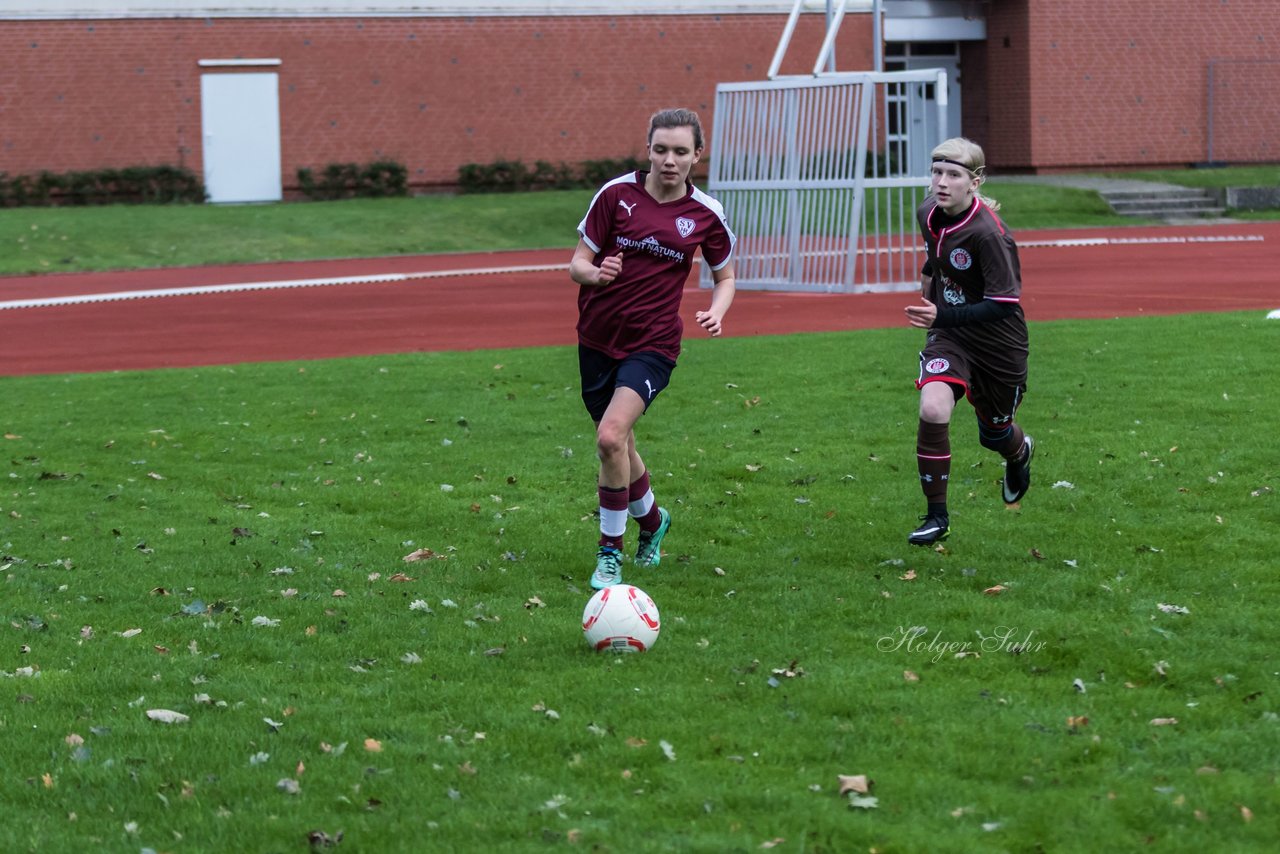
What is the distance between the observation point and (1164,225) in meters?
33.1

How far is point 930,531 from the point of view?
7707 millimetres

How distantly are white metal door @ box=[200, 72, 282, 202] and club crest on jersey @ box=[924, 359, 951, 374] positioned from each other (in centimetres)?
3245

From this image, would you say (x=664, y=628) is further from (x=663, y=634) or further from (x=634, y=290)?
(x=634, y=290)

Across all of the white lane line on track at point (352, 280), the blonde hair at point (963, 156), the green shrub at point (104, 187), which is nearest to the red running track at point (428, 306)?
the white lane line on track at point (352, 280)

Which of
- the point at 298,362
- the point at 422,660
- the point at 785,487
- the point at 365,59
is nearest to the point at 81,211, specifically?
the point at 365,59

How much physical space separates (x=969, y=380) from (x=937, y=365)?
0.18 metres

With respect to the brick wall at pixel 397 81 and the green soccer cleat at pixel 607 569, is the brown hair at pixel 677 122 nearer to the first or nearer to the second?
the green soccer cleat at pixel 607 569

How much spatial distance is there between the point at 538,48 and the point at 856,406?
2915 cm

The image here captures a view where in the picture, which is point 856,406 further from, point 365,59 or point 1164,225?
point 365,59

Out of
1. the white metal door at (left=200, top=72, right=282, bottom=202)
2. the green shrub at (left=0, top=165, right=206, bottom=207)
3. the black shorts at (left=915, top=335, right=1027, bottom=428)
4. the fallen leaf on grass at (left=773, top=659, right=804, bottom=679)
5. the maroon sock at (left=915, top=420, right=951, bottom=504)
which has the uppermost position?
the white metal door at (left=200, top=72, right=282, bottom=202)

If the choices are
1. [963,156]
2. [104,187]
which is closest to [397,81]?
[104,187]

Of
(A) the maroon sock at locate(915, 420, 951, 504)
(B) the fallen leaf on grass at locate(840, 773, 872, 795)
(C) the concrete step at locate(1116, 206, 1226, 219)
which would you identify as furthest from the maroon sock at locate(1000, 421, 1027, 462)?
(C) the concrete step at locate(1116, 206, 1226, 219)

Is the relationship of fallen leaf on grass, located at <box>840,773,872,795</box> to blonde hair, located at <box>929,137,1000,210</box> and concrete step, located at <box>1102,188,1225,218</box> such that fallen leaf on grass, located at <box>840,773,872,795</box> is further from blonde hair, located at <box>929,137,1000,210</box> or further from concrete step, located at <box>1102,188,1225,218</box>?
concrete step, located at <box>1102,188,1225,218</box>

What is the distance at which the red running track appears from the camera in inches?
682
